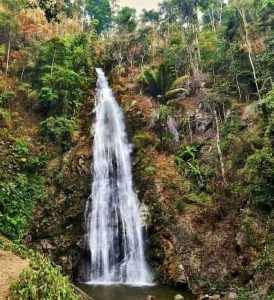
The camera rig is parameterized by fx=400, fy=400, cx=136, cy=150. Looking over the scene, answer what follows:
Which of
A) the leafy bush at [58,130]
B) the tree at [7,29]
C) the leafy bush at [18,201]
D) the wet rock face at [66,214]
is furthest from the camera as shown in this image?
the tree at [7,29]

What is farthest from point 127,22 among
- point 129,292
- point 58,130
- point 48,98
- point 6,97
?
point 129,292

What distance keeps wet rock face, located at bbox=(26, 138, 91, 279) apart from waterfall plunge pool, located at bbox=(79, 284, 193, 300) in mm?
1997

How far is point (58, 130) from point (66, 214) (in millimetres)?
5698

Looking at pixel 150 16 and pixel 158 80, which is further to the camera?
pixel 150 16

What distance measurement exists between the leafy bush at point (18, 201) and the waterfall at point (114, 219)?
113 inches

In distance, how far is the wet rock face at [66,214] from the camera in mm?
17703

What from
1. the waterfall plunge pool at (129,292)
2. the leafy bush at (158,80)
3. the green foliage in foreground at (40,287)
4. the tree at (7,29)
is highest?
the tree at (7,29)

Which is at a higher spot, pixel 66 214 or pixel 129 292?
pixel 66 214

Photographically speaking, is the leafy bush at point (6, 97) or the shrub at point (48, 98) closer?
the shrub at point (48, 98)

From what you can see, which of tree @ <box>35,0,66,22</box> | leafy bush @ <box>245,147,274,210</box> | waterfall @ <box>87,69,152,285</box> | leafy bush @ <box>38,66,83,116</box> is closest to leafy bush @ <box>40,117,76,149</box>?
leafy bush @ <box>38,66,83,116</box>

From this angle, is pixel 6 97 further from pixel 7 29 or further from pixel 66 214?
pixel 66 214

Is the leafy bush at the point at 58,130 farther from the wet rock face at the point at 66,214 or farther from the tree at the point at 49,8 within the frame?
the tree at the point at 49,8

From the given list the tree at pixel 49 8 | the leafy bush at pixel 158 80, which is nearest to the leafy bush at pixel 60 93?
the leafy bush at pixel 158 80

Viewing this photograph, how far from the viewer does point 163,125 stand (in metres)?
22.6
